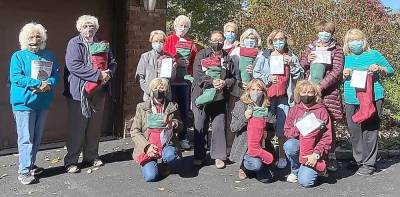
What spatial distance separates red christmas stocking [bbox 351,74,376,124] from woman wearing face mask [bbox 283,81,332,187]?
503 millimetres

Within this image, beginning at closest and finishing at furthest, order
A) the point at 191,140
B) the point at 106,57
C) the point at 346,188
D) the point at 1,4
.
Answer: the point at 346,188
the point at 106,57
the point at 1,4
the point at 191,140

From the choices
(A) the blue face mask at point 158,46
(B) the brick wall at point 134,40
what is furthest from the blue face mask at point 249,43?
(B) the brick wall at point 134,40

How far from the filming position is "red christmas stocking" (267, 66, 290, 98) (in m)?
6.83

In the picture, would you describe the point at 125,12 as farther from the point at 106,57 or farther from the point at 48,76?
the point at 48,76

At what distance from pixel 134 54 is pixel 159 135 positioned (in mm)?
2792

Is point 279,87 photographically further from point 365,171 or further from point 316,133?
point 365,171

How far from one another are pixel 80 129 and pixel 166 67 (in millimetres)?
1368

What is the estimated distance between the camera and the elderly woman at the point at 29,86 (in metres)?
6.26

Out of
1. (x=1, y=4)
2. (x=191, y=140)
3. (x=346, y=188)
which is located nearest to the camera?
(x=346, y=188)

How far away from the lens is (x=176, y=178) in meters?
6.80

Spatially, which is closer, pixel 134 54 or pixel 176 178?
pixel 176 178

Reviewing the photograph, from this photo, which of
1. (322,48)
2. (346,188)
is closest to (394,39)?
(322,48)

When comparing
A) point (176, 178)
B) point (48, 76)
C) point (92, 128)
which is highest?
point (48, 76)

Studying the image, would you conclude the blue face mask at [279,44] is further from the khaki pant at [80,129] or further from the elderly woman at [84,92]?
the khaki pant at [80,129]
